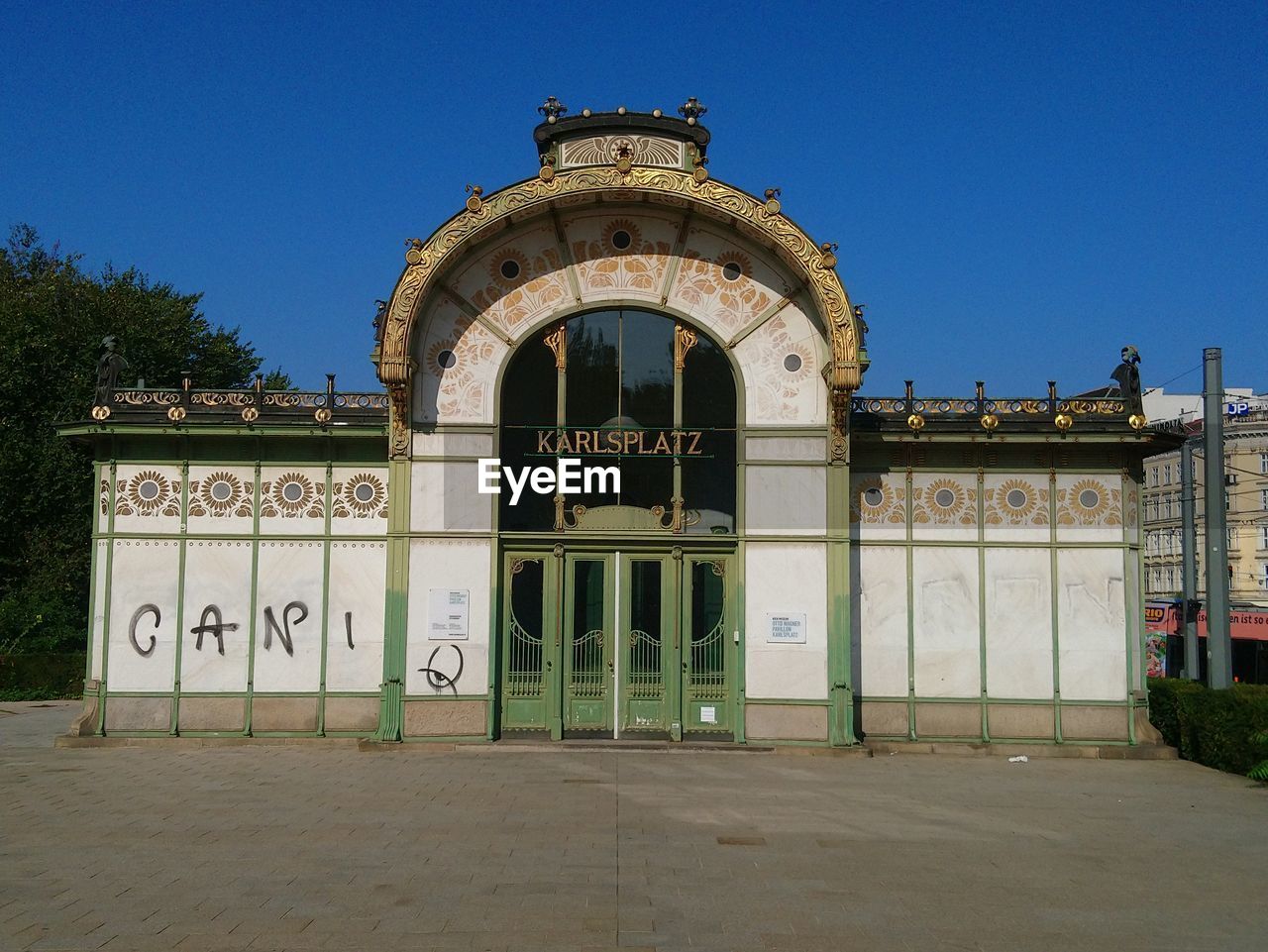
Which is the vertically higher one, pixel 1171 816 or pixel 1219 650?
pixel 1219 650

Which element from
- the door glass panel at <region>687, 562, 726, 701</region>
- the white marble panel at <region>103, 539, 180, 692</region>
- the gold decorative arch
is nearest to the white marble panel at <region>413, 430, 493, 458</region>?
the gold decorative arch

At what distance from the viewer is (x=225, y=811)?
1276 centimetres

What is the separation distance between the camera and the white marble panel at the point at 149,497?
18.3 meters

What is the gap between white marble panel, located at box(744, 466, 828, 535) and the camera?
17875 mm

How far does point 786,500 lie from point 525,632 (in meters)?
4.63

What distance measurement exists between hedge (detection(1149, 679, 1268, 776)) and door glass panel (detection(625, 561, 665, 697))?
825 centimetres

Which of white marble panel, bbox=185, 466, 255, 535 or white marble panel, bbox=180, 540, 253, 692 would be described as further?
white marble panel, bbox=185, 466, 255, 535

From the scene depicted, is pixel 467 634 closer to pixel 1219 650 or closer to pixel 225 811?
pixel 225 811

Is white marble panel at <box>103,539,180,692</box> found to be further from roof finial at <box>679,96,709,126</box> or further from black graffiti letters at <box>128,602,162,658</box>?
roof finial at <box>679,96,709,126</box>

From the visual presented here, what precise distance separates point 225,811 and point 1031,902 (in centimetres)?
859

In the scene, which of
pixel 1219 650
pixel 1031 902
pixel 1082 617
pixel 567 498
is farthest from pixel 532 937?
pixel 1219 650

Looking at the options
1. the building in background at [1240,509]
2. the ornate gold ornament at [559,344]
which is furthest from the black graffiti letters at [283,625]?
the building in background at [1240,509]

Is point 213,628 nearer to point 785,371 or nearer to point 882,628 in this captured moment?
point 785,371

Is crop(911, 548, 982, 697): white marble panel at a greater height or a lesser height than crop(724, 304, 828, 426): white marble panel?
lesser
